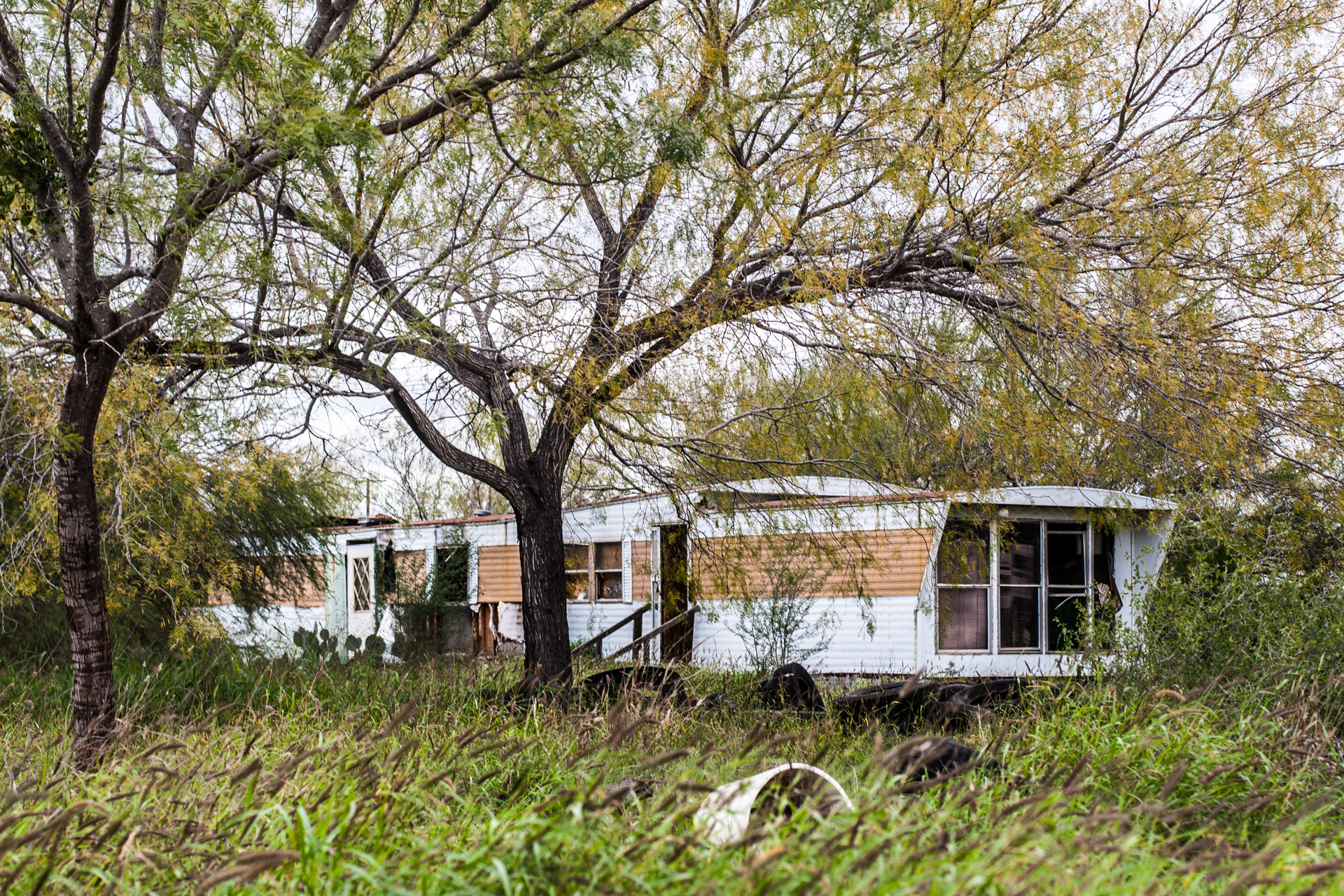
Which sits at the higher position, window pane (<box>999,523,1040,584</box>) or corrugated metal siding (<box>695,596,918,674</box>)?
window pane (<box>999,523,1040,584</box>)

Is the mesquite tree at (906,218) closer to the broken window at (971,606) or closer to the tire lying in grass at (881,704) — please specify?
the tire lying in grass at (881,704)

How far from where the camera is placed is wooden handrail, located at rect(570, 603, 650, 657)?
11664 mm

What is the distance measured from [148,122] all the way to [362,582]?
13.8 metres

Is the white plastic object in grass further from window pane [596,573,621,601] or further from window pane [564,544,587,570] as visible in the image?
window pane [564,544,587,570]

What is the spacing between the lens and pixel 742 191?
689 cm

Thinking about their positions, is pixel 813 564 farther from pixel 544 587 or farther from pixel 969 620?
pixel 544 587

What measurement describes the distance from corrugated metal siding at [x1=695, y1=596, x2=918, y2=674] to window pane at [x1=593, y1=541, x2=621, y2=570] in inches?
122

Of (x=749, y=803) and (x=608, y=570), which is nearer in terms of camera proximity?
(x=749, y=803)

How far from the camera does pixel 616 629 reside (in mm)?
13891

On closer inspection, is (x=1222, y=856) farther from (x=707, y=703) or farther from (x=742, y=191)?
(x=707, y=703)

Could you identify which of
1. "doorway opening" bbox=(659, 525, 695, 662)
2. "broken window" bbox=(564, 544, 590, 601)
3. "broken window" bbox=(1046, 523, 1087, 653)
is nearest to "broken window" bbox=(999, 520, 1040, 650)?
"broken window" bbox=(1046, 523, 1087, 653)

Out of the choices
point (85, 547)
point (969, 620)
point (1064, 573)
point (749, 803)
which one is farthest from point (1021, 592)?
point (749, 803)

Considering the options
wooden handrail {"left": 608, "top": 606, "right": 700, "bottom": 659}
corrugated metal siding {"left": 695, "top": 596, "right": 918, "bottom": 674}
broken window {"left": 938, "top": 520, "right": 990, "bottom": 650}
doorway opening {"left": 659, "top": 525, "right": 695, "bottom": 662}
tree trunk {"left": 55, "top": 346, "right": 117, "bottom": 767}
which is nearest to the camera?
tree trunk {"left": 55, "top": 346, "right": 117, "bottom": 767}

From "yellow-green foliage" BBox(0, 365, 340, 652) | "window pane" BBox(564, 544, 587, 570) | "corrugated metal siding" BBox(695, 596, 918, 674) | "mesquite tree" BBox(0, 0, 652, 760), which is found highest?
"mesquite tree" BBox(0, 0, 652, 760)
